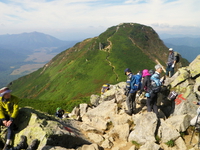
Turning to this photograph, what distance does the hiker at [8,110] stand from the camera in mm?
9078

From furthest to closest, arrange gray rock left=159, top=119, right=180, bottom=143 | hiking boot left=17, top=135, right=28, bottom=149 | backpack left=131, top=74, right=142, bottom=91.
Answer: backpack left=131, top=74, right=142, bottom=91
gray rock left=159, top=119, right=180, bottom=143
hiking boot left=17, top=135, right=28, bottom=149

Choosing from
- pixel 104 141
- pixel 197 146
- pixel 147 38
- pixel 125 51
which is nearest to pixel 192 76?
pixel 197 146

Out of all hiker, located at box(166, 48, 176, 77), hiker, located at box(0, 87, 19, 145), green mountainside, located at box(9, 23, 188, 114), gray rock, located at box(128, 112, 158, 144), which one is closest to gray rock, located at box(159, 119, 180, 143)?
gray rock, located at box(128, 112, 158, 144)

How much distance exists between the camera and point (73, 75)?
123250 mm

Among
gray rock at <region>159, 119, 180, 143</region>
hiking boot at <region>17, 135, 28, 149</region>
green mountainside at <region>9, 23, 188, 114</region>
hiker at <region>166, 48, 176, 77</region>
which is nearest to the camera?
hiking boot at <region>17, 135, 28, 149</region>

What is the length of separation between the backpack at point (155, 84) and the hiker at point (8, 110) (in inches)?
421

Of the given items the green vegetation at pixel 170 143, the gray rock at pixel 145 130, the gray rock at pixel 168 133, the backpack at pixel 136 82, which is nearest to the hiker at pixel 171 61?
the backpack at pixel 136 82

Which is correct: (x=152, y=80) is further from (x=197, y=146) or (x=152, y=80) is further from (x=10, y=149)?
(x=10, y=149)

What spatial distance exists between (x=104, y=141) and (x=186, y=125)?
271 inches

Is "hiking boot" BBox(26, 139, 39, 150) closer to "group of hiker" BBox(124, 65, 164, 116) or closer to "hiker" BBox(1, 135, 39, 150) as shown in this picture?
"hiker" BBox(1, 135, 39, 150)

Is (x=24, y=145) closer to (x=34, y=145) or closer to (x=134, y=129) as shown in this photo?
(x=34, y=145)

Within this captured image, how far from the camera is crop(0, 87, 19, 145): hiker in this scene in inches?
357

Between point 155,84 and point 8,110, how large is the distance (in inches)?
451

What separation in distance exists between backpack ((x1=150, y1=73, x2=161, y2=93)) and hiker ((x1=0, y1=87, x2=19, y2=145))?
35.1 ft
